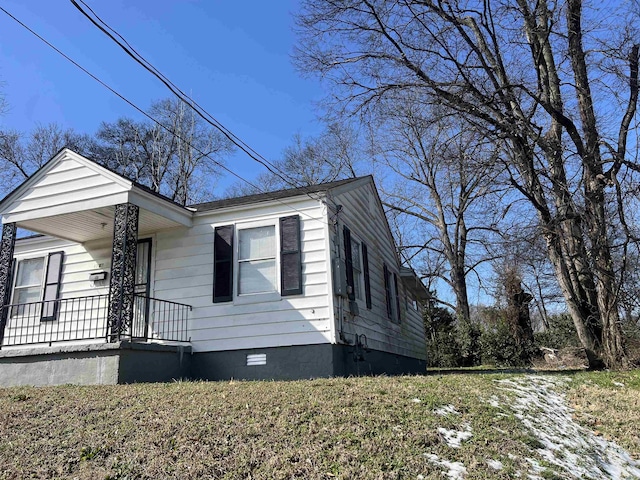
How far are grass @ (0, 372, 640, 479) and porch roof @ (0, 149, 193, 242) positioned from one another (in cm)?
336

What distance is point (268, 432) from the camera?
456 cm

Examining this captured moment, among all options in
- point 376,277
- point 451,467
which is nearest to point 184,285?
point 376,277

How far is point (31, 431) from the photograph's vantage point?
491cm

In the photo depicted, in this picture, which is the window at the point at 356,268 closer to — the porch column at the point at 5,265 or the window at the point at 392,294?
the window at the point at 392,294

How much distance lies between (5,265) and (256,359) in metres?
4.72

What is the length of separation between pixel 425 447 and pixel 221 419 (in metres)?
1.98

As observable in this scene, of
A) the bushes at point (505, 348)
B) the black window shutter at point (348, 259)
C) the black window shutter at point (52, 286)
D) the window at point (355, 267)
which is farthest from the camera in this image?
the bushes at point (505, 348)

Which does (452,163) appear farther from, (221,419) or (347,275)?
(221,419)

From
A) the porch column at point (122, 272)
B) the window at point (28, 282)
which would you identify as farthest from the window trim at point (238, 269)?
the window at point (28, 282)

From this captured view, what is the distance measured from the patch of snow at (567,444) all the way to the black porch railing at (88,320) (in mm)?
5740

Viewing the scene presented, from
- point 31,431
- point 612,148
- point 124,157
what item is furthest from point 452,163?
point 124,157

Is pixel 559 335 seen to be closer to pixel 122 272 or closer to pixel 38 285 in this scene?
pixel 122 272

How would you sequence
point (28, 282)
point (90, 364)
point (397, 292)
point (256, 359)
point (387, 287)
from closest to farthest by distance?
point (90, 364)
point (256, 359)
point (28, 282)
point (387, 287)
point (397, 292)

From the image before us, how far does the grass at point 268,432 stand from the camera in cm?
399
